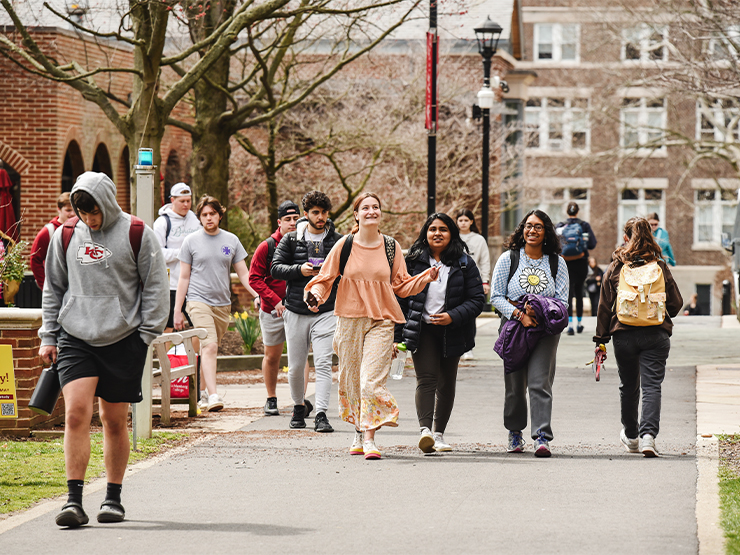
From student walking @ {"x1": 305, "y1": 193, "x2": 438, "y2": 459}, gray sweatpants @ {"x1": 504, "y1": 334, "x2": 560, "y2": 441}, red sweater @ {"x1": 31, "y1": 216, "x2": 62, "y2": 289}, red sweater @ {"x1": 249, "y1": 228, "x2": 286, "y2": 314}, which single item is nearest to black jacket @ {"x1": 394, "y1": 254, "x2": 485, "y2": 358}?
student walking @ {"x1": 305, "y1": 193, "x2": 438, "y2": 459}

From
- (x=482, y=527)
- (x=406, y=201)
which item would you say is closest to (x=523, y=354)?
(x=482, y=527)

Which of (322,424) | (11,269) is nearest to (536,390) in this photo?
(322,424)

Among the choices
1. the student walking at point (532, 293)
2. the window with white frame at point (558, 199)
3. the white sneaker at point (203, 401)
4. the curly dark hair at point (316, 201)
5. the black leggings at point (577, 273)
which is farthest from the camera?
the window with white frame at point (558, 199)

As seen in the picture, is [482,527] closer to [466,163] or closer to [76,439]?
[76,439]

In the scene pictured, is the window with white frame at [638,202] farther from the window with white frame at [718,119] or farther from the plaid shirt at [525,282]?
the plaid shirt at [525,282]

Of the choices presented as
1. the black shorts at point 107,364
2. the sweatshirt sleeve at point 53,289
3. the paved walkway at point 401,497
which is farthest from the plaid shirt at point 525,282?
the sweatshirt sleeve at point 53,289

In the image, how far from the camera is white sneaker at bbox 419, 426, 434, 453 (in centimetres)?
780

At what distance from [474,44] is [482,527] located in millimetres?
25013

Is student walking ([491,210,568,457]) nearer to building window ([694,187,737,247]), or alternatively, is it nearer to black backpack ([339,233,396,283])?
black backpack ([339,233,396,283])

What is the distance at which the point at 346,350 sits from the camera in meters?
7.89

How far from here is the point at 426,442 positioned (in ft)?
25.6

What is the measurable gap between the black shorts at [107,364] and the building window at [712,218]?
37623 millimetres

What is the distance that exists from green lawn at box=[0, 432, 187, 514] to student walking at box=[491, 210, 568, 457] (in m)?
2.58

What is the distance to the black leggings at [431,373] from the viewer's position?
8.00m
